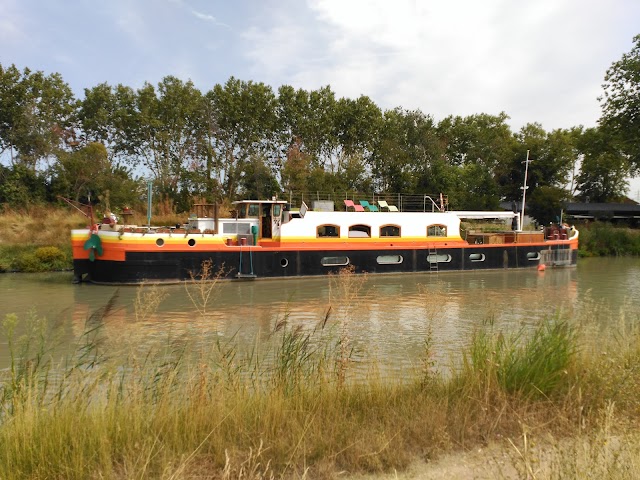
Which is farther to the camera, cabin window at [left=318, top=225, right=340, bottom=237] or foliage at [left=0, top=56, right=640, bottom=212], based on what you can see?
foliage at [left=0, top=56, right=640, bottom=212]

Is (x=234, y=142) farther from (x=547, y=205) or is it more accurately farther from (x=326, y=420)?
(x=326, y=420)

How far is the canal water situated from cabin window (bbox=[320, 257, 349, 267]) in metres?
0.86

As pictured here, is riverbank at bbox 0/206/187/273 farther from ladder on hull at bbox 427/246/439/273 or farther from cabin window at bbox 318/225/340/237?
ladder on hull at bbox 427/246/439/273

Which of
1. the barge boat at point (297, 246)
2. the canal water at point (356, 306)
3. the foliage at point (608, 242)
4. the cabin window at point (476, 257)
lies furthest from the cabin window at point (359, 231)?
the foliage at point (608, 242)

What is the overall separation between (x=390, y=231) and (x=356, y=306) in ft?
30.9

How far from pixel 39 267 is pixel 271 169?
18455 millimetres

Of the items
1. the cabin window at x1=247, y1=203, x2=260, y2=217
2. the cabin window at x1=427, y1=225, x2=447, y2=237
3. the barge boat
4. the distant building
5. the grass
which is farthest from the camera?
the distant building

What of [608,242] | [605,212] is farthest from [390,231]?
Answer: [605,212]

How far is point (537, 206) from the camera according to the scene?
3966 centimetres

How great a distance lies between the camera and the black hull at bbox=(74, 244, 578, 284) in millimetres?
16688

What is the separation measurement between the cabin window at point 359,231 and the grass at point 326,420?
15.4m

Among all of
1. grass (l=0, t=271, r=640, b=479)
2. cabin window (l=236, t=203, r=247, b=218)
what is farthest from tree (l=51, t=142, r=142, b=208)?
grass (l=0, t=271, r=640, b=479)

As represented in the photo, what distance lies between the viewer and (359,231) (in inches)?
803

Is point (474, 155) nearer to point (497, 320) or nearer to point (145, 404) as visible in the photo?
point (497, 320)
